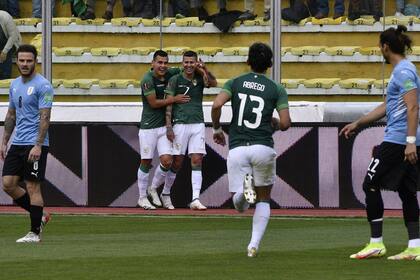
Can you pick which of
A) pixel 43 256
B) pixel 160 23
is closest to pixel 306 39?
pixel 160 23

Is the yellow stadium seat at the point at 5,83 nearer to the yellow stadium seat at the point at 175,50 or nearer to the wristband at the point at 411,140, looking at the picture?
the yellow stadium seat at the point at 175,50

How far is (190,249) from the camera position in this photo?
1188 centimetres

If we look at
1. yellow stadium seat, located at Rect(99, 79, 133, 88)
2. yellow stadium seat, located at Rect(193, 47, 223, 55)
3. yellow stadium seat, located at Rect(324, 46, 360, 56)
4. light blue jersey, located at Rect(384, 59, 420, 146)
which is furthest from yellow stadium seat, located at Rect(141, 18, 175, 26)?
light blue jersey, located at Rect(384, 59, 420, 146)

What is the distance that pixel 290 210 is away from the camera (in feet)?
58.2

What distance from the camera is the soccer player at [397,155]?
10719 millimetres

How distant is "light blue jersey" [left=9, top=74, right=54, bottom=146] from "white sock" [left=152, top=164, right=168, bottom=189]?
5206mm

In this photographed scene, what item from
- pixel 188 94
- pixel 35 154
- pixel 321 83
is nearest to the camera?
pixel 35 154

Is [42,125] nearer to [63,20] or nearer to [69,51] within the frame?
[69,51]

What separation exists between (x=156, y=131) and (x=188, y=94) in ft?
2.30

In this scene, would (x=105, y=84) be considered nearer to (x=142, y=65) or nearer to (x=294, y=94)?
(x=142, y=65)

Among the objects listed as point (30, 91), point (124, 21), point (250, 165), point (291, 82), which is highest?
point (124, 21)


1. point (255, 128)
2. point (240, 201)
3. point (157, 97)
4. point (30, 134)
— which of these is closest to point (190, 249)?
point (240, 201)

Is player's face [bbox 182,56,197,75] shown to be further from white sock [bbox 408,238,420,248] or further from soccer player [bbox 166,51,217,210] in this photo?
white sock [bbox 408,238,420,248]

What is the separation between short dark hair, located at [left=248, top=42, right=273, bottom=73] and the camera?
1109 cm
